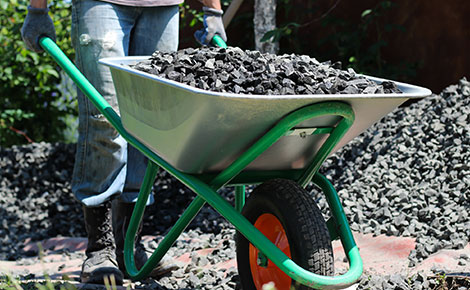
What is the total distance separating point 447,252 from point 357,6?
3217 millimetres

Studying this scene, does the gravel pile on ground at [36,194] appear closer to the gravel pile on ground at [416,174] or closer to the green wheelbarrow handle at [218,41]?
the gravel pile on ground at [416,174]

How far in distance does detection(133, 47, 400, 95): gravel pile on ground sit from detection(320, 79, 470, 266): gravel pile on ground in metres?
0.96

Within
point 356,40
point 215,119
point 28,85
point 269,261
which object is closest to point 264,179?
point 269,261

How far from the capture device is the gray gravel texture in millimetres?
2836

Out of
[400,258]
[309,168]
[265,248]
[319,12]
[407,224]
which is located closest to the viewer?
[265,248]

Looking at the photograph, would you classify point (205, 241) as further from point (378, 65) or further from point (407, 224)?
point (378, 65)

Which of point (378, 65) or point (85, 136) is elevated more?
point (85, 136)

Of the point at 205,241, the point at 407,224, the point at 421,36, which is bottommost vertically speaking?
the point at 205,241

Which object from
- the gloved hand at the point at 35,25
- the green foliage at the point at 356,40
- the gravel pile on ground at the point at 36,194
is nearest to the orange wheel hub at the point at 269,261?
the gloved hand at the point at 35,25

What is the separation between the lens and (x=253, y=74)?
1866mm

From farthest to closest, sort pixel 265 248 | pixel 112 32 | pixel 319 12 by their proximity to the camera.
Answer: pixel 319 12
pixel 112 32
pixel 265 248

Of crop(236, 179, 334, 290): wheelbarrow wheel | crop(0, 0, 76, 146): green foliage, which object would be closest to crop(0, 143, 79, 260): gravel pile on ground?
crop(0, 0, 76, 146): green foliage

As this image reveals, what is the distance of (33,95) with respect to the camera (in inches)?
218

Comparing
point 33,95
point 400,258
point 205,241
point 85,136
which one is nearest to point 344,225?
point 400,258
